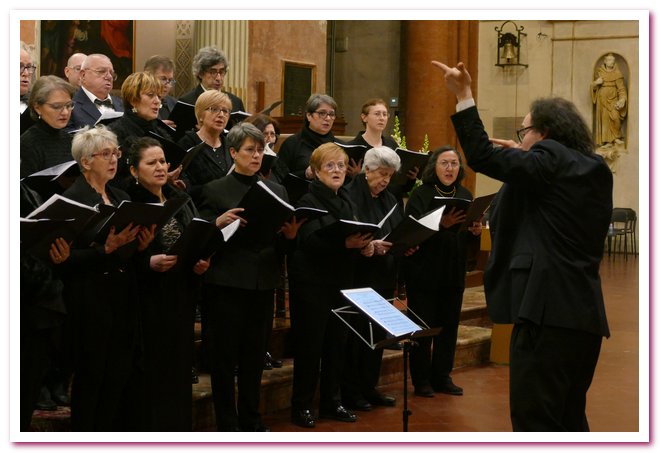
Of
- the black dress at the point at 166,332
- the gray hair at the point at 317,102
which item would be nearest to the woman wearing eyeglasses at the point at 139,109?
the black dress at the point at 166,332

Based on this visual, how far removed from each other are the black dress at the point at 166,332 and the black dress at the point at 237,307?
0.24m

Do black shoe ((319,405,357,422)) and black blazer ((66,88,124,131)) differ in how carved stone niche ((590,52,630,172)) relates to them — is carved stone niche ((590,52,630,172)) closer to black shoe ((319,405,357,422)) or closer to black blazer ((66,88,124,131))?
black shoe ((319,405,357,422))

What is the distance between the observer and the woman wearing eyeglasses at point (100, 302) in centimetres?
452

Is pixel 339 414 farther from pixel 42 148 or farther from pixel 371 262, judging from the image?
pixel 42 148

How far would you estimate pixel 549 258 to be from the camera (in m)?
3.98

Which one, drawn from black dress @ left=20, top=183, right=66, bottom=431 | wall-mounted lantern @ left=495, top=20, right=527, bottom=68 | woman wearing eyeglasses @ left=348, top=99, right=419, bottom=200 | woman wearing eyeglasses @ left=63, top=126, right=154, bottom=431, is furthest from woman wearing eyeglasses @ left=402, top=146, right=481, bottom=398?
wall-mounted lantern @ left=495, top=20, right=527, bottom=68

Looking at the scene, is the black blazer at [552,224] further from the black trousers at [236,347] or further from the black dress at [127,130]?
the black dress at [127,130]

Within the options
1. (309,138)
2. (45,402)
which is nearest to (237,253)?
(45,402)

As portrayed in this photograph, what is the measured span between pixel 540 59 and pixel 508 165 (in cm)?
1507

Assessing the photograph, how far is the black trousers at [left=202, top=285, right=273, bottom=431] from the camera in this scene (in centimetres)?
529

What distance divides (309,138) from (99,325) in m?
2.59

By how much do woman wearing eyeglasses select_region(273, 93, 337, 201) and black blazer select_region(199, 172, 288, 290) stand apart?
50.3 inches
